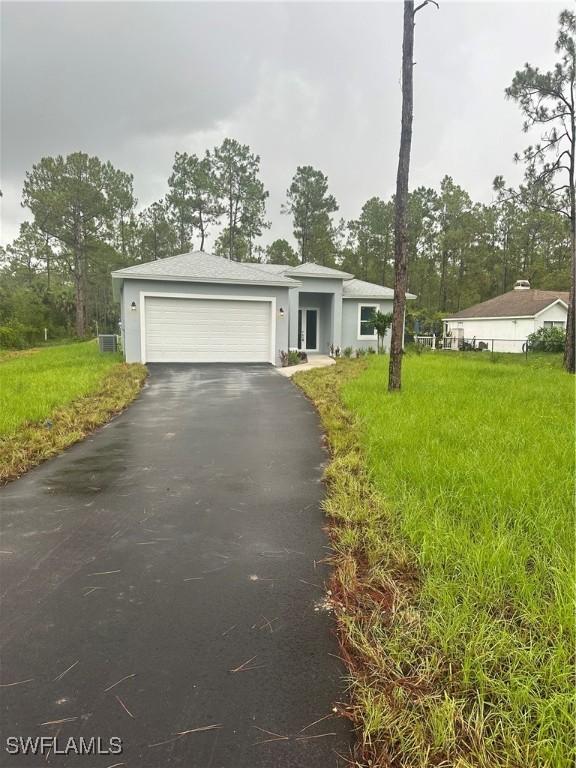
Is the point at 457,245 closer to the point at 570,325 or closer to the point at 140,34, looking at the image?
the point at 570,325

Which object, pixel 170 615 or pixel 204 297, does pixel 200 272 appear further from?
pixel 170 615

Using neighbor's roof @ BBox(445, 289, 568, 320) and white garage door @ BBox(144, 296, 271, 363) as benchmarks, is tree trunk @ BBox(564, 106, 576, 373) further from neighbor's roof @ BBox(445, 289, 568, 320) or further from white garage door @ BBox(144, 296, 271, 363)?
neighbor's roof @ BBox(445, 289, 568, 320)

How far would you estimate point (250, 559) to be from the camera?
9.41 ft

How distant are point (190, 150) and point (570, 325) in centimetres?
2904

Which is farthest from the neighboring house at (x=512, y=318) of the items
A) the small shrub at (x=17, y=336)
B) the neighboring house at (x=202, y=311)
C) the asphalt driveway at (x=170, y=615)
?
the small shrub at (x=17, y=336)

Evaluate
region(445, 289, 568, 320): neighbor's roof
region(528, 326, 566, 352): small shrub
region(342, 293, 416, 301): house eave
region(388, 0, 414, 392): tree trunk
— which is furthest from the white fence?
region(388, 0, 414, 392): tree trunk

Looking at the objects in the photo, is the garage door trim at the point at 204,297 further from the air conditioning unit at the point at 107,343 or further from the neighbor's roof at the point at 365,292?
the air conditioning unit at the point at 107,343

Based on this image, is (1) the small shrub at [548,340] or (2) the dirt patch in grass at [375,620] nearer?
(2) the dirt patch in grass at [375,620]

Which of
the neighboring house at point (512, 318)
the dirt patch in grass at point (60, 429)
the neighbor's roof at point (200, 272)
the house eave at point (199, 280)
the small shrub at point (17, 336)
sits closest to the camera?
the dirt patch in grass at point (60, 429)

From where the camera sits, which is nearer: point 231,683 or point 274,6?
point 231,683

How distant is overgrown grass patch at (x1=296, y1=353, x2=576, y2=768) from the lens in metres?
1.57

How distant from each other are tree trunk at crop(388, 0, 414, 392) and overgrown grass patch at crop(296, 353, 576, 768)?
3537 millimetres

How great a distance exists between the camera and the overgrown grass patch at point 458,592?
1.57 metres

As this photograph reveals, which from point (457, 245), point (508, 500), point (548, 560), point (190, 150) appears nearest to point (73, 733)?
point (548, 560)
